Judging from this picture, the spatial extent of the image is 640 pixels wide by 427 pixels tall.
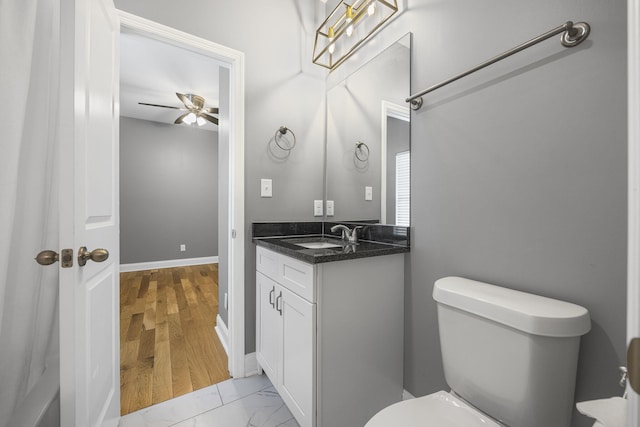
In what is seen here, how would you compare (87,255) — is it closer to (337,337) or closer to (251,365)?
(337,337)

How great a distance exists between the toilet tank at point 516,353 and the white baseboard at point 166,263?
466cm

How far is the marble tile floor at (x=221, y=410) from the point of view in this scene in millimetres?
1339

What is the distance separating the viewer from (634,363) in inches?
12.0

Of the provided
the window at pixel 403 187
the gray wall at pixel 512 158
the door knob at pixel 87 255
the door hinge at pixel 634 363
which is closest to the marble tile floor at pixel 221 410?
the gray wall at pixel 512 158

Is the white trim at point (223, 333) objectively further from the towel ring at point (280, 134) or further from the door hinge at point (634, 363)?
the door hinge at point (634, 363)

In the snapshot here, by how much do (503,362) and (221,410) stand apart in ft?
4.52

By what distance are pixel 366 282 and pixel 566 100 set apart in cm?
99

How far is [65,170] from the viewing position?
822 mm

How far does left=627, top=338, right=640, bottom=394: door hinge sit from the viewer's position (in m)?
0.30

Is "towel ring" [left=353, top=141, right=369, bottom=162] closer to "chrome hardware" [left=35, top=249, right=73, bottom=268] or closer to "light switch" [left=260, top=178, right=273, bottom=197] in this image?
"light switch" [left=260, top=178, right=273, bottom=197]

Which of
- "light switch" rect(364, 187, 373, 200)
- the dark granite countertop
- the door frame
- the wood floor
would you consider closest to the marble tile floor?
the wood floor

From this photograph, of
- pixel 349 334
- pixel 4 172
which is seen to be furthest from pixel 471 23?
pixel 4 172

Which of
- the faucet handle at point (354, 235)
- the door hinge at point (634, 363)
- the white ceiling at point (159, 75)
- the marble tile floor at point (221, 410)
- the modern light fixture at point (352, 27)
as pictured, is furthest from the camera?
the white ceiling at point (159, 75)

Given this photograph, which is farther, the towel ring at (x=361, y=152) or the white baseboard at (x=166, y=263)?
the white baseboard at (x=166, y=263)
